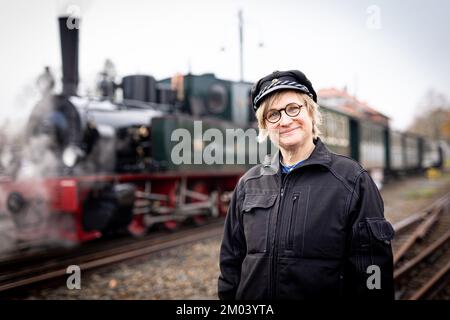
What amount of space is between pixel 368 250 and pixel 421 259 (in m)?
4.06

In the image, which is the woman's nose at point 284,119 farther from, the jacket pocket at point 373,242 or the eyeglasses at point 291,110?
the jacket pocket at point 373,242

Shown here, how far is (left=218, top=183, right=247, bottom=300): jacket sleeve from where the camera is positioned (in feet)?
5.57

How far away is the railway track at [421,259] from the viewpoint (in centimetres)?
384

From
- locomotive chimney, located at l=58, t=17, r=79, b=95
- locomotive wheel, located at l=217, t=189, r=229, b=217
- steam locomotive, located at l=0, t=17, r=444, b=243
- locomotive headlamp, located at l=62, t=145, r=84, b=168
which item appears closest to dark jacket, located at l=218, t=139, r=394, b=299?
steam locomotive, located at l=0, t=17, r=444, b=243

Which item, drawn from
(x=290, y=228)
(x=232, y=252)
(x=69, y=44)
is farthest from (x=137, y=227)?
(x=290, y=228)

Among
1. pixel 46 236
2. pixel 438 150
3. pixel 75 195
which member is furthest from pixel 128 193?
pixel 438 150

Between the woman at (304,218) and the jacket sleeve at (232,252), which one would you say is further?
the jacket sleeve at (232,252)

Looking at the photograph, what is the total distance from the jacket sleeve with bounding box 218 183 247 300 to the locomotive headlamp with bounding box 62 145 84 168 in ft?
14.8

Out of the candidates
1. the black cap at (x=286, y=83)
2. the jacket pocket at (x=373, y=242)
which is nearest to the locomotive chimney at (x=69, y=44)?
the black cap at (x=286, y=83)

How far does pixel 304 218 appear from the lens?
1474 mm

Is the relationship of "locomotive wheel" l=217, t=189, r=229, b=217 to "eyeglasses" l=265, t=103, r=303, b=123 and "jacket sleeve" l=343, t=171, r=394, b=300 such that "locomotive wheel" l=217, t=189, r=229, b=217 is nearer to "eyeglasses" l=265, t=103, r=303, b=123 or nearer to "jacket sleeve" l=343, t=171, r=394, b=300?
"eyeglasses" l=265, t=103, r=303, b=123

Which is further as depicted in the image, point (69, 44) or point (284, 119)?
point (69, 44)

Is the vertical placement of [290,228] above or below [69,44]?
below

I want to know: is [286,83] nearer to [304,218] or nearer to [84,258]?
[304,218]
